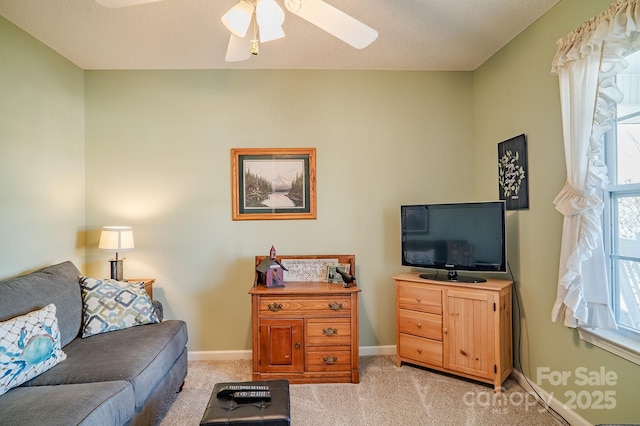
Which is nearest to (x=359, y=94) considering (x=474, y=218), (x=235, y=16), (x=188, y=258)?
(x=474, y=218)

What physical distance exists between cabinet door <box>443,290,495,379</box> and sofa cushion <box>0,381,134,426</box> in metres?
2.20

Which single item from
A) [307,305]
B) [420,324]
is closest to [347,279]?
[307,305]

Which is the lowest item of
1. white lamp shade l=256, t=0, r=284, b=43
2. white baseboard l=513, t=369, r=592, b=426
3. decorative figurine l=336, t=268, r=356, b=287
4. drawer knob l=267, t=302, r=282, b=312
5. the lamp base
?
white baseboard l=513, t=369, r=592, b=426

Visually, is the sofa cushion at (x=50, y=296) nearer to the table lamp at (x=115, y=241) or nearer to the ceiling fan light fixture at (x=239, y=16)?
the table lamp at (x=115, y=241)

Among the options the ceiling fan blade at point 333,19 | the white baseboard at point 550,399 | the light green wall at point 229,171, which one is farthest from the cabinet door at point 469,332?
the ceiling fan blade at point 333,19

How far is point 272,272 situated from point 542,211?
2096mm

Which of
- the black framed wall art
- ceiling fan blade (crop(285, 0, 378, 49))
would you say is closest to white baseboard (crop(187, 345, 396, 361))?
the black framed wall art

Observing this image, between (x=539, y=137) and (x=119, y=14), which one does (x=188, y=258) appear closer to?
(x=119, y=14)

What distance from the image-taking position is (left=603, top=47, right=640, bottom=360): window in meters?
1.79

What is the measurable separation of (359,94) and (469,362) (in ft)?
8.25

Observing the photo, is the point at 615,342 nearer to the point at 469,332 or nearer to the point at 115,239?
the point at 469,332

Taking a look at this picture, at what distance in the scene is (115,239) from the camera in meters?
2.72

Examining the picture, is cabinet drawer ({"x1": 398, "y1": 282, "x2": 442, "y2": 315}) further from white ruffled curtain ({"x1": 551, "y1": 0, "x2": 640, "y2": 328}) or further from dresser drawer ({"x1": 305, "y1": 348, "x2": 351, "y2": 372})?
white ruffled curtain ({"x1": 551, "y1": 0, "x2": 640, "y2": 328})

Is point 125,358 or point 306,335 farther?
point 306,335
